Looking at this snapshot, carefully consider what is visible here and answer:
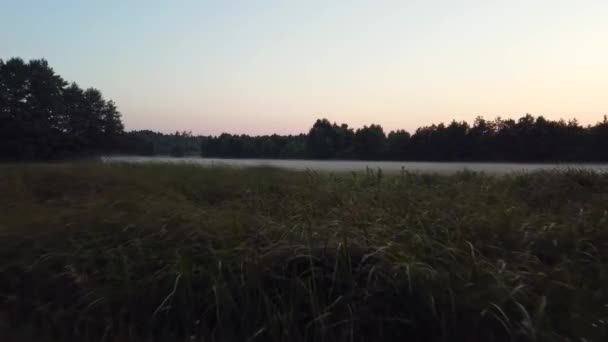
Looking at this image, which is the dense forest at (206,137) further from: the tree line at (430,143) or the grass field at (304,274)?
the grass field at (304,274)

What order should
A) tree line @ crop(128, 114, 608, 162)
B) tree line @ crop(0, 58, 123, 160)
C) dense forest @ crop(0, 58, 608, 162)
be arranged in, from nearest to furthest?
tree line @ crop(128, 114, 608, 162)
dense forest @ crop(0, 58, 608, 162)
tree line @ crop(0, 58, 123, 160)

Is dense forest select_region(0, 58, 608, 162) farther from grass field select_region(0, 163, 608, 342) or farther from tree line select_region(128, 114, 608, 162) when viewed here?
grass field select_region(0, 163, 608, 342)

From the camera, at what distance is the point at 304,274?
3994 mm

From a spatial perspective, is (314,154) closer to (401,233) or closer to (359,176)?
(359,176)

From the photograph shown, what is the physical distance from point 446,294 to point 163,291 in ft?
8.53

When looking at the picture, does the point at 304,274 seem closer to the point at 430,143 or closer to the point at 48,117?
the point at 430,143

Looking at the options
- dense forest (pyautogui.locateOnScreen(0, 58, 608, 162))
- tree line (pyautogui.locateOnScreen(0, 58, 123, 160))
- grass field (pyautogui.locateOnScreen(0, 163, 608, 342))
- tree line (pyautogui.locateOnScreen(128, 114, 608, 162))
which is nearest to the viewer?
grass field (pyautogui.locateOnScreen(0, 163, 608, 342))

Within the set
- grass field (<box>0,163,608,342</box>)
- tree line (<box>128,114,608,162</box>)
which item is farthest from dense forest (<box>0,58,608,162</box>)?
grass field (<box>0,163,608,342</box>)

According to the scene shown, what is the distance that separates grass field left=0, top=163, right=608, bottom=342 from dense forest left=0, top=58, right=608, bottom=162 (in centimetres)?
1465

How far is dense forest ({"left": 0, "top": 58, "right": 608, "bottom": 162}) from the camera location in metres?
19.9

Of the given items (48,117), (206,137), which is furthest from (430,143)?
(48,117)

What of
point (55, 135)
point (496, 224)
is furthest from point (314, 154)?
point (496, 224)

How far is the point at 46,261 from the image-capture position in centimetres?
470

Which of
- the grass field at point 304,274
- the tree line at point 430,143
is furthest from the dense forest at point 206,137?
the grass field at point 304,274
